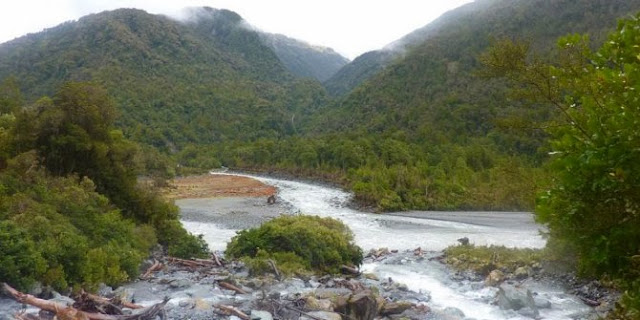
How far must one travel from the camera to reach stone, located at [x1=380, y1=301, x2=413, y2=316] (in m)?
12.2

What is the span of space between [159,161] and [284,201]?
1379 inches

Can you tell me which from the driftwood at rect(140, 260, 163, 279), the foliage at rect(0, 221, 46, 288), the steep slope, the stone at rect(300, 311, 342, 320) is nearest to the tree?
the stone at rect(300, 311, 342, 320)

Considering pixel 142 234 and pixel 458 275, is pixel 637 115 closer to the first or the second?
pixel 458 275

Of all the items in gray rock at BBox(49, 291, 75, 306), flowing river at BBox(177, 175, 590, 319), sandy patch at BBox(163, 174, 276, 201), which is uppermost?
gray rock at BBox(49, 291, 75, 306)

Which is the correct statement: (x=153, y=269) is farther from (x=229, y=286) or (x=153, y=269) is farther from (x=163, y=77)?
(x=163, y=77)

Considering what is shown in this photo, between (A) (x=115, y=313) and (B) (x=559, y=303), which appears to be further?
(B) (x=559, y=303)

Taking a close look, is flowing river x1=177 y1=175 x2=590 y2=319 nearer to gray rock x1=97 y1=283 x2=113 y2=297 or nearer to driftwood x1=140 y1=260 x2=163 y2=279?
driftwood x1=140 y1=260 x2=163 y2=279

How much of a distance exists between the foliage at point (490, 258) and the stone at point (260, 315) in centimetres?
1095

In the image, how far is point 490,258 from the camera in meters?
19.6

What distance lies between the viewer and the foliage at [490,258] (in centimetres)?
1844

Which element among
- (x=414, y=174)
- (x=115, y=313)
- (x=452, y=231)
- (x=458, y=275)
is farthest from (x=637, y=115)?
(x=414, y=174)

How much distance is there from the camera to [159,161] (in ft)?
240

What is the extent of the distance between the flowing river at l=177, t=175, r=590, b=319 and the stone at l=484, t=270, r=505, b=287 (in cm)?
32

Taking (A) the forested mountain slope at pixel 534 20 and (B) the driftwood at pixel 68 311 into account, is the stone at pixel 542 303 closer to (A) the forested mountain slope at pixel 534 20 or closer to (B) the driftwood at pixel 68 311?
(B) the driftwood at pixel 68 311
